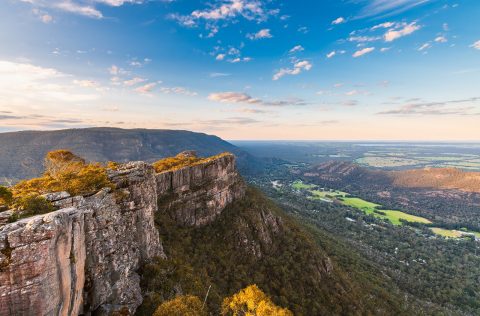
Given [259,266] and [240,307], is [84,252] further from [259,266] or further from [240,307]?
[259,266]

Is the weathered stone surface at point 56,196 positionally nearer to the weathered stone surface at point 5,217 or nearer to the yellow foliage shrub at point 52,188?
the yellow foliage shrub at point 52,188

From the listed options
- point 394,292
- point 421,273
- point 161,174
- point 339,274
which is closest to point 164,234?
point 161,174

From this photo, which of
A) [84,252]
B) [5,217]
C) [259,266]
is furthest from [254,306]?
[259,266]

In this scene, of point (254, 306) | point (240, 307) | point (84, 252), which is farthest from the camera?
point (240, 307)

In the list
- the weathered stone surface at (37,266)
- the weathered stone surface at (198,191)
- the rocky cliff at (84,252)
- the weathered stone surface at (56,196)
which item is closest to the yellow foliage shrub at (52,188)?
the weathered stone surface at (56,196)

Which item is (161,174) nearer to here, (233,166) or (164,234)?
(164,234)

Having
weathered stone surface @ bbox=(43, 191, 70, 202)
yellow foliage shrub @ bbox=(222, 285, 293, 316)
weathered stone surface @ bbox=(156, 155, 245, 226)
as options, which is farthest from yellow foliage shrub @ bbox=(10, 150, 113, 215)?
weathered stone surface @ bbox=(156, 155, 245, 226)
